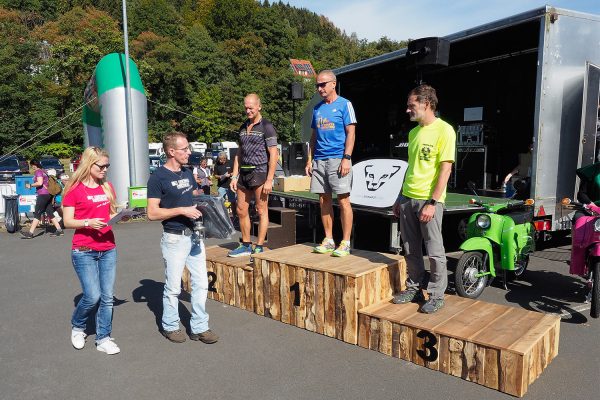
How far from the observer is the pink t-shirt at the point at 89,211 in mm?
3484

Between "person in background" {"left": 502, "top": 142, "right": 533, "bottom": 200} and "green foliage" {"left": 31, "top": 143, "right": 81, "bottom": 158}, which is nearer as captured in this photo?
"person in background" {"left": 502, "top": 142, "right": 533, "bottom": 200}

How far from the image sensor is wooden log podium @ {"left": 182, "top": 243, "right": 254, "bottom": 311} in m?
4.74

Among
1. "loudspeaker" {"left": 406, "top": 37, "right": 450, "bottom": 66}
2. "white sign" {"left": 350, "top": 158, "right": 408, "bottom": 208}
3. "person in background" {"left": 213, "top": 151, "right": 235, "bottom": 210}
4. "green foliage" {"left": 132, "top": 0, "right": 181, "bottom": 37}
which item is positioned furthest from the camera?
"green foliage" {"left": 132, "top": 0, "right": 181, "bottom": 37}

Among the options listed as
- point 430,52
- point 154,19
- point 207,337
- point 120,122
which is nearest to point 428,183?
point 207,337

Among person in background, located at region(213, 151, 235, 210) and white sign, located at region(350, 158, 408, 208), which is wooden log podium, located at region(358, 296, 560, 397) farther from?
person in background, located at region(213, 151, 235, 210)

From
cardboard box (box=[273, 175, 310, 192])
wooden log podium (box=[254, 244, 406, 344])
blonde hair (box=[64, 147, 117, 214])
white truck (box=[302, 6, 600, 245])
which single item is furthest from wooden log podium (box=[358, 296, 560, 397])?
cardboard box (box=[273, 175, 310, 192])

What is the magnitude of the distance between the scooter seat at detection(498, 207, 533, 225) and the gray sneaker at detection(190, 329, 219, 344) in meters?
3.49

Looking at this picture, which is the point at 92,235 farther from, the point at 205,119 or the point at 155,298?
the point at 205,119

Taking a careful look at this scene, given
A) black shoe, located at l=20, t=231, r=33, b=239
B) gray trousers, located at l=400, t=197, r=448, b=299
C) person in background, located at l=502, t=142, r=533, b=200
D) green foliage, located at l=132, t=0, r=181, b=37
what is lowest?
black shoe, located at l=20, t=231, r=33, b=239

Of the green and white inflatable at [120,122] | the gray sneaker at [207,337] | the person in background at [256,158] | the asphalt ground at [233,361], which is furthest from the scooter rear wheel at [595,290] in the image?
the green and white inflatable at [120,122]

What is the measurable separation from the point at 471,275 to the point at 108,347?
3.55 metres

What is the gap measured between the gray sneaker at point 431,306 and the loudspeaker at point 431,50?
4195mm

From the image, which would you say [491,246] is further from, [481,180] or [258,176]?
[481,180]

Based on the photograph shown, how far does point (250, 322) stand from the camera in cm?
443
